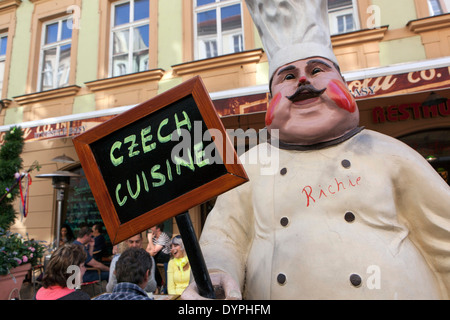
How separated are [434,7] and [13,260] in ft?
21.4

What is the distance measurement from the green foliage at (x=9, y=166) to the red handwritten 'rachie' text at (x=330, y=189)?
5.02m

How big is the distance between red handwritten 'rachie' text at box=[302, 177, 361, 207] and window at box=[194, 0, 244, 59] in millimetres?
4847

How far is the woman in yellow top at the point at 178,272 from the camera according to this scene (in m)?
3.05

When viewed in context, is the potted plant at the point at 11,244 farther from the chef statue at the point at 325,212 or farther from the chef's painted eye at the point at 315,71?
the chef's painted eye at the point at 315,71

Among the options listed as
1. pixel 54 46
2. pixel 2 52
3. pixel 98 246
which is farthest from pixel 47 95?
pixel 98 246

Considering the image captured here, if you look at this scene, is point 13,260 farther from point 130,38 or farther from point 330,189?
point 130,38

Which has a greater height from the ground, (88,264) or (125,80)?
(125,80)

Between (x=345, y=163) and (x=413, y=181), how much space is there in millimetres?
264

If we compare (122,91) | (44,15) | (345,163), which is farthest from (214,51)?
(345,163)

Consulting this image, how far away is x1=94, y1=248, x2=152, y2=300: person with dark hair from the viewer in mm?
1746

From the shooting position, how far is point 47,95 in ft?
21.0

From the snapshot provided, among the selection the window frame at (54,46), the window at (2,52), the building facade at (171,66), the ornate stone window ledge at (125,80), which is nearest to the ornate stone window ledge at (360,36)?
the building facade at (171,66)

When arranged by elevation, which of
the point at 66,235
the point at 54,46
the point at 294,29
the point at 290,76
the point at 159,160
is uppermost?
the point at 54,46
